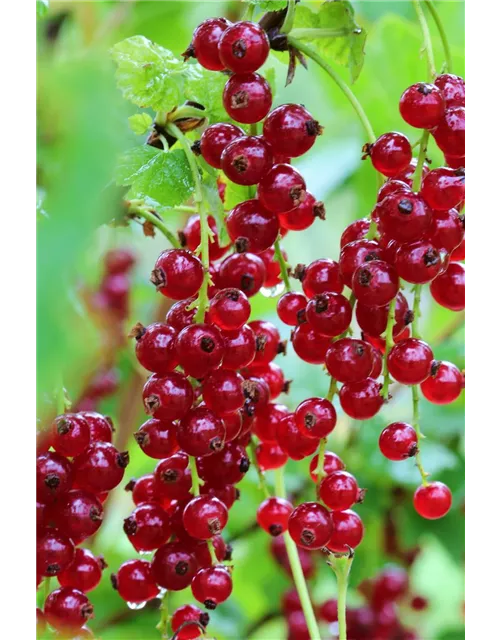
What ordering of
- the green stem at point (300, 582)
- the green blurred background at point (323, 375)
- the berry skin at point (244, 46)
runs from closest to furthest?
the berry skin at point (244, 46) → the green stem at point (300, 582) → the green blurred background at point (323, 375)

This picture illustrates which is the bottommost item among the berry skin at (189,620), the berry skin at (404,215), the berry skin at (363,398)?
the berry skin at (189,620)

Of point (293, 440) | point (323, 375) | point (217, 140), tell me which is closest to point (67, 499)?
point (293, 440)

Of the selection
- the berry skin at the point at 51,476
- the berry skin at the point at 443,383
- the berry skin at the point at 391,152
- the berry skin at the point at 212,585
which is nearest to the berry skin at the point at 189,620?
the berry skin at the point at 212,585

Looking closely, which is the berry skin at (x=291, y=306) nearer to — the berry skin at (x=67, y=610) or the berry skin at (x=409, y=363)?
the berry skin at (x=409, y=363)

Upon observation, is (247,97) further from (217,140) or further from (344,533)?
(344,533)

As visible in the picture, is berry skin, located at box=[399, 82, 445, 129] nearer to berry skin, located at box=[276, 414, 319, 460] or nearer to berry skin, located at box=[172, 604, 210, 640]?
berry skin, located at box=[276, 414, 319, 460]

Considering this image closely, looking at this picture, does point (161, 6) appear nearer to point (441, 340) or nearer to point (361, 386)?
point (441, 340)

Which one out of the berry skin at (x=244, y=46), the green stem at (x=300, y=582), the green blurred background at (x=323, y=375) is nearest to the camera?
the berry skin at (x=244, y=46)
